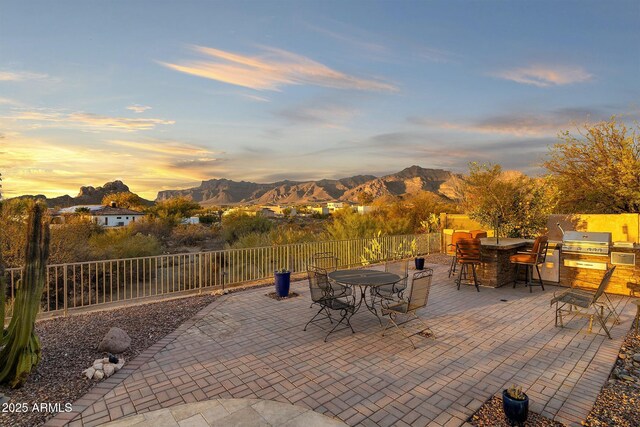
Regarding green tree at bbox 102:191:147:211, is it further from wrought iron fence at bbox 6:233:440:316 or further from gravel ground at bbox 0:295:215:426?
gravel ground at bbox 0:295:215:426

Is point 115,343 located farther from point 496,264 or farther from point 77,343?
point 496,264

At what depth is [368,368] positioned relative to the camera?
12.2 ft

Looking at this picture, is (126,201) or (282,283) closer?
(282,283)

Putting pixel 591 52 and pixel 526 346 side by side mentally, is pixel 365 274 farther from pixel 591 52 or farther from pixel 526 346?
pixel 591 52

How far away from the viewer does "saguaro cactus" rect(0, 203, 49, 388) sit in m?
3.28

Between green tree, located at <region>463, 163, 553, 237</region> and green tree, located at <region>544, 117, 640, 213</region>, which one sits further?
green tree, located at <region>544, 117, 640, 213</region>

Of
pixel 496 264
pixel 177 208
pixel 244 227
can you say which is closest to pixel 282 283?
pixel 496 264

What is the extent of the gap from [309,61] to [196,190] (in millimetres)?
85048

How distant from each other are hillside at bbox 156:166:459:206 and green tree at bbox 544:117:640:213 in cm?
4502

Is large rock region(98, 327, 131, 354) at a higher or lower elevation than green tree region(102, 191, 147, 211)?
lower

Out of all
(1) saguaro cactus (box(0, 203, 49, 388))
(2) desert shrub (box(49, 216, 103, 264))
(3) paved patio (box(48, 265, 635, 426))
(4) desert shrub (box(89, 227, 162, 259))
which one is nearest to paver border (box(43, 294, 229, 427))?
(3) paved patio (box(48, 265, 635, 426))

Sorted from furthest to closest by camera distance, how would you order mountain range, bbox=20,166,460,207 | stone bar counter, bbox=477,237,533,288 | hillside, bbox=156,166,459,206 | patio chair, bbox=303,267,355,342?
hillside, bbox=156,166,459,206
mountain range, bbox=20,166,460,207
stone bar counter, bbox=477,237,533,288
patio chair, bbox=303,267,355,342

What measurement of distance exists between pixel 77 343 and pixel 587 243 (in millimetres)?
10043

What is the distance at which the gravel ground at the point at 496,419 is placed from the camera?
268cm
